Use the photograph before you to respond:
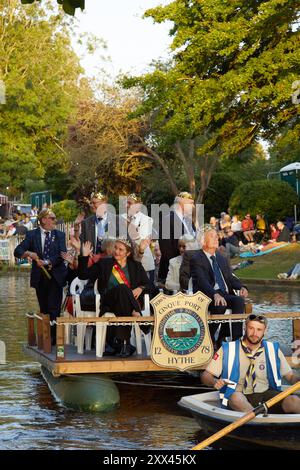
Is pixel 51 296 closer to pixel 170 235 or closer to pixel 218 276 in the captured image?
pixel 170 235

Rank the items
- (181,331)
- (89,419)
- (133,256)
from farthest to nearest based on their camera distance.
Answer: (133,256) → (181,331) → (89,419)

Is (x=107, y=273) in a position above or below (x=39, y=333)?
above

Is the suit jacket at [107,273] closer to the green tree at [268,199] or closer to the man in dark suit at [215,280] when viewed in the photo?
the man in dark suit at [215,280]

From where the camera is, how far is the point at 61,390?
44.4 feet

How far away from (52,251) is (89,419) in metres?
4.02

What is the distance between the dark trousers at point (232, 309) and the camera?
13961 mm

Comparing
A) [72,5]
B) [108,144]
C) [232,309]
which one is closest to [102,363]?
[232,309]

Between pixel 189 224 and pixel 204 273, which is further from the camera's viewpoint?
pixel 189 224

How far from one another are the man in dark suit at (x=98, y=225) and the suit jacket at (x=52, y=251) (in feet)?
1.52

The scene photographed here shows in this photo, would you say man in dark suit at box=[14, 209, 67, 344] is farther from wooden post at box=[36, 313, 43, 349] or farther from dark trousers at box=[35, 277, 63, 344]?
wooden post at box=[36, 313, 43, 349]

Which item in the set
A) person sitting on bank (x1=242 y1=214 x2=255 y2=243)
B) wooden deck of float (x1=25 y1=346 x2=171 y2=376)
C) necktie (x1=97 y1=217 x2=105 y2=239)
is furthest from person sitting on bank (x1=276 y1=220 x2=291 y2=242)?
wooden deck of float (x1=25 y1=346 x2=171 y2=376)

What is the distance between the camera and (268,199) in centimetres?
4719

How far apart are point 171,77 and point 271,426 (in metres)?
27.1
